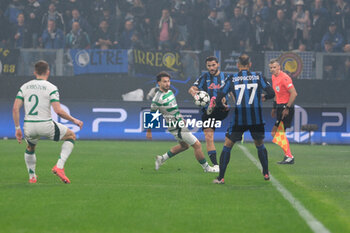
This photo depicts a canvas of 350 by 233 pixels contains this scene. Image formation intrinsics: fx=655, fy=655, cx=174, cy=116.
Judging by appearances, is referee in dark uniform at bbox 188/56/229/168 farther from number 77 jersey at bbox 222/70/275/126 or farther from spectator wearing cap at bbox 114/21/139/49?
spectator wearing cap at bbox 114/21/139/49

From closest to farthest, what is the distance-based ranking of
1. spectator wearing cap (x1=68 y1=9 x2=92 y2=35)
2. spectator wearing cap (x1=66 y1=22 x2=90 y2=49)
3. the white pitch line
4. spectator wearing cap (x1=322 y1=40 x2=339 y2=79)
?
the white pitch line < spectator wearing cap (x1=322 y1=40 x2=339 y2=79) < spectator wearing cap (x1=66 y1=22 x2=90 y2=49) < spectator wearing cap (x1=68 y1=9 x2=92 y2=35)

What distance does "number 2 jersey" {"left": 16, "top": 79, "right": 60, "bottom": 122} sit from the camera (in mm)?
9531

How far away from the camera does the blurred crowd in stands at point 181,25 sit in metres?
22.0

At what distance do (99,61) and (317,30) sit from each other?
7596 mm

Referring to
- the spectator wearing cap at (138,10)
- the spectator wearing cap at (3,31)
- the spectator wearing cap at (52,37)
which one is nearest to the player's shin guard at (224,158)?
the spectator wearing cap at (52,37)

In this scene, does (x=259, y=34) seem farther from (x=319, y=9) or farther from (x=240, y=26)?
(x=319, y=9)

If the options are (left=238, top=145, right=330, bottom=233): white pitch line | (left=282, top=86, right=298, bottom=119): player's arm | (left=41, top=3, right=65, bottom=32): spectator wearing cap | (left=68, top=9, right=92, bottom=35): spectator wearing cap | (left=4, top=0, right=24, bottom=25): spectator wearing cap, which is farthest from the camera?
(left=4, top=0, right=24, bottom=25): spectator wearing cap

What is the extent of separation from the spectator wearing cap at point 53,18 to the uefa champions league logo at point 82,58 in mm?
2507

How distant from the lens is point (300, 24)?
885 inches

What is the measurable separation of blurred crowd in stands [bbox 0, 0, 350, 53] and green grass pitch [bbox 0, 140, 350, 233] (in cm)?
795

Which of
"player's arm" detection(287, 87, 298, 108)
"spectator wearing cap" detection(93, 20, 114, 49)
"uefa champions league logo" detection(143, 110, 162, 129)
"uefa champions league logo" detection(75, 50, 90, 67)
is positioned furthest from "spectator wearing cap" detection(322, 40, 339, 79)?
"uefa champions league logo" detection(75, 50, 90, 67)

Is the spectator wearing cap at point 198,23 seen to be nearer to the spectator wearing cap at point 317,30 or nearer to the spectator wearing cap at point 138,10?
the spectator wearing cap at point 138,10

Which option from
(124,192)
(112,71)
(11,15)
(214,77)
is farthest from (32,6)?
(124,192)

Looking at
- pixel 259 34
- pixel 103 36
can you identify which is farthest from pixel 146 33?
pixel 259 34
